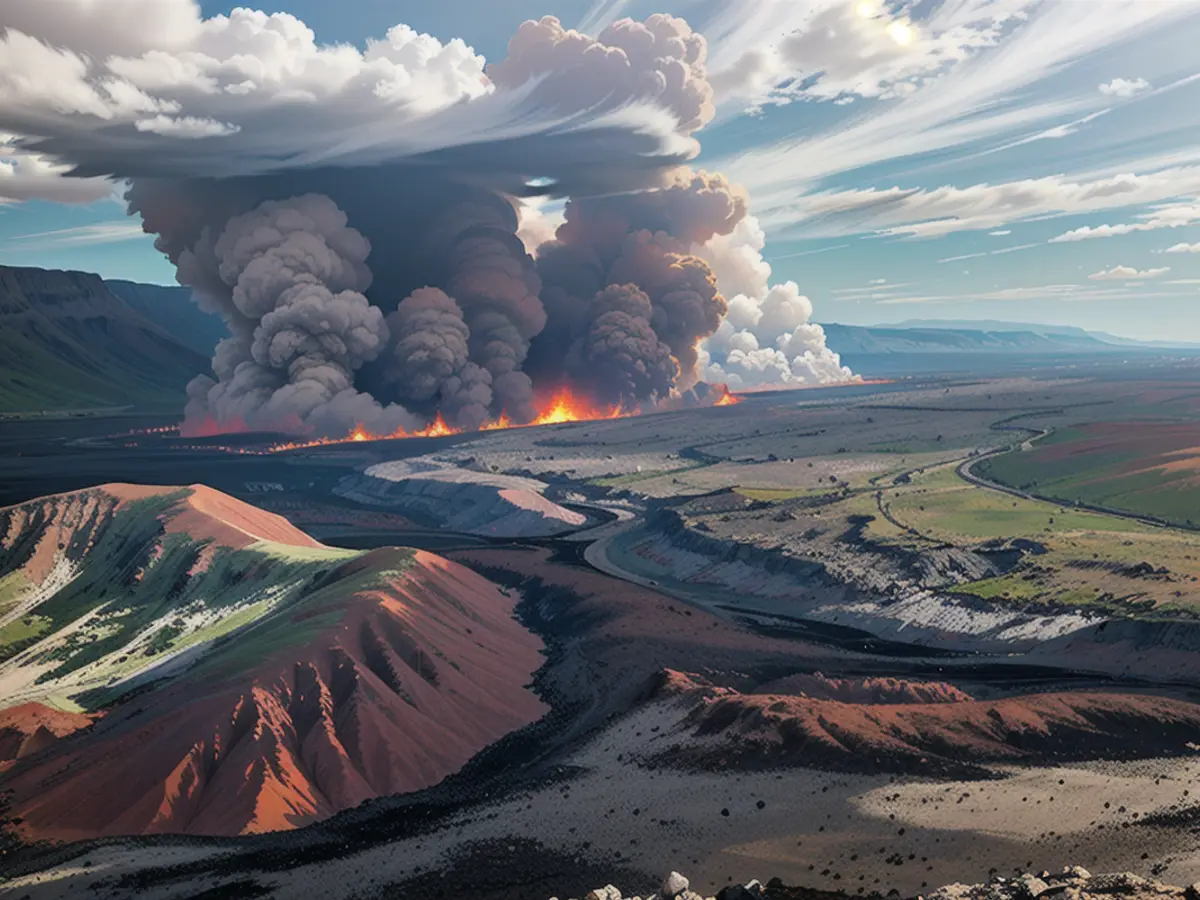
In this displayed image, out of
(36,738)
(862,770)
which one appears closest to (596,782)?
(862,770)

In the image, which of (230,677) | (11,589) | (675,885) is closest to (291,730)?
(230,677)

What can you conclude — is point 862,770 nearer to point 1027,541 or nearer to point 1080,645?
point 1080,645

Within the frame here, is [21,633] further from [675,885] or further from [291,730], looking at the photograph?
[675,885]

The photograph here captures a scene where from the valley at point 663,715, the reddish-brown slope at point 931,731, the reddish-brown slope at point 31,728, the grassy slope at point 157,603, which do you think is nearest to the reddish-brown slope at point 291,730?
the valley at point 663,715

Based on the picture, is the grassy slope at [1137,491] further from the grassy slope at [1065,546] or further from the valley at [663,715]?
the valley at [663,715]

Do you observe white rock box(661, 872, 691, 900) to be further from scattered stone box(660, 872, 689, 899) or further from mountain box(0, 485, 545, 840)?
mountain box(0, 485, 545, 840)

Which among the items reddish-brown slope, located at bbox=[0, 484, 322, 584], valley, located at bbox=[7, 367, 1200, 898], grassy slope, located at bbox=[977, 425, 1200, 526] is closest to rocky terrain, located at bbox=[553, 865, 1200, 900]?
valley, located at bbox=[7, 367, 1200, 898]
